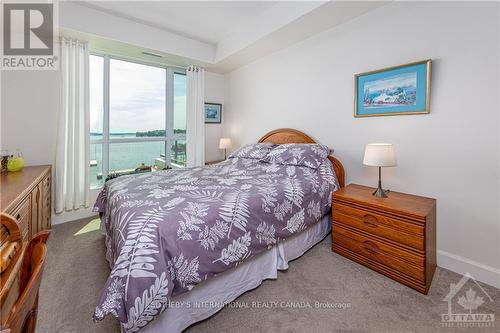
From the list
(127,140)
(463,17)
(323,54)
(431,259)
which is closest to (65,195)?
(127,140)

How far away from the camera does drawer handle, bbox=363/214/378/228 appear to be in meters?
1.95

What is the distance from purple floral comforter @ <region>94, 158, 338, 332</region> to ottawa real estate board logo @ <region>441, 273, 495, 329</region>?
43.5 inches

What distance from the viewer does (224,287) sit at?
1.62m

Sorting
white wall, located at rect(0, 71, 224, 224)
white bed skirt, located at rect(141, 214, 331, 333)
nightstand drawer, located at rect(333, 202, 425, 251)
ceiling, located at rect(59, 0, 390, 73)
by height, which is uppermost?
ceiling, located at rect(59, 0, 390, 73)

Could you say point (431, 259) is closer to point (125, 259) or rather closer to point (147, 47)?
point (125, 259)

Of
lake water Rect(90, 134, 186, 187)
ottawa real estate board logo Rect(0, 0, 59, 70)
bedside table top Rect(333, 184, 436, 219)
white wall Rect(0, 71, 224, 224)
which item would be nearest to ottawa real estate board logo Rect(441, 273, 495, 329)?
bedside table top Rect(333, 184, 436, 219)

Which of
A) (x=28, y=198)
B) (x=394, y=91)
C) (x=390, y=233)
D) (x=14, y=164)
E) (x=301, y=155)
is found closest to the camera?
(x=390, y=233)

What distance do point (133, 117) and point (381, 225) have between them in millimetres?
3871

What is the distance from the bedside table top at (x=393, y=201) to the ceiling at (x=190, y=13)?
240 cm

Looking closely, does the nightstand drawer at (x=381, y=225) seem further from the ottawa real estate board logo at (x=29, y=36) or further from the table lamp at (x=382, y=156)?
the ottawa real estate board logo at (x=29, y=36)

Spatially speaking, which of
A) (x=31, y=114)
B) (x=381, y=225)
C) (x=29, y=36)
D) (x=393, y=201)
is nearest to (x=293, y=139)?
(x=393, y=201)

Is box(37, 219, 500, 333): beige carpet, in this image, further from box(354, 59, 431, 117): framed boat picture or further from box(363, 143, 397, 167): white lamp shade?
box(354, 59, 431, 117): framed boat picture

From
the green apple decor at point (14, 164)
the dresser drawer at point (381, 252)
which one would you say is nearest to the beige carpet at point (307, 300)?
the dresser drawer at point (381, 252)

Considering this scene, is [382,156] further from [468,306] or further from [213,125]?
[213,125]
